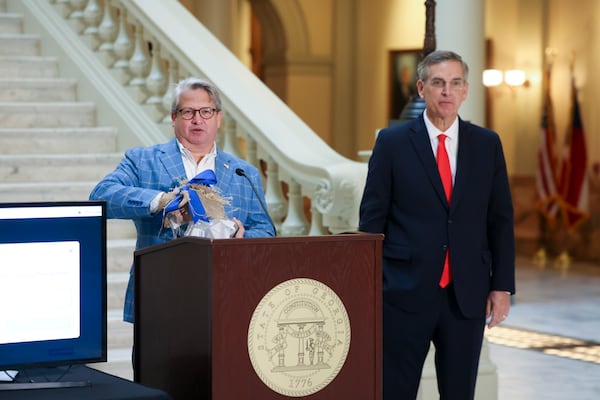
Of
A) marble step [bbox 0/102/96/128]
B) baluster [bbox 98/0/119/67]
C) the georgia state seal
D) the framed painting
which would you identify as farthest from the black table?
the framed painting

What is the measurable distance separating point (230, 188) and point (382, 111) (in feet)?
58.8

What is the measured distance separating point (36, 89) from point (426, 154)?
5193 mm

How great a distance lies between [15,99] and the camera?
29.8ft

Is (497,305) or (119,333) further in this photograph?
(119,333)

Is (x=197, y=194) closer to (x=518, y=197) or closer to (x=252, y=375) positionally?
(x=252, y=375)

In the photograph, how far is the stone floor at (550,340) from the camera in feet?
28.0

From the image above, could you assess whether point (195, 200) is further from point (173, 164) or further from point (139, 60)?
point (139, 60)

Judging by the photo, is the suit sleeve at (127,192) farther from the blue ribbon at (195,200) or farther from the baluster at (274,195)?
the baluster at (274,195)

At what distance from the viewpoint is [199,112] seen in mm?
3895

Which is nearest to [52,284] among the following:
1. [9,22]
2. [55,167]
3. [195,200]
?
[195,200]

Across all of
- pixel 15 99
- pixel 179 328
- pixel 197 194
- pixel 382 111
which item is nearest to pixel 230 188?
pixel 197 194

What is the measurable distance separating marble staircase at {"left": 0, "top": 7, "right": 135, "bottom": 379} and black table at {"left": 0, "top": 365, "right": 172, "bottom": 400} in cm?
325

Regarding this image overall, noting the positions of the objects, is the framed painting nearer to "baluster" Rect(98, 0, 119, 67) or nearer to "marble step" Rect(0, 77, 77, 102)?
"baluster" Rect(98, 0, 119, 67)

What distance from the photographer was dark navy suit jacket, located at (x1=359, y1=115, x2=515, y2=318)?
177 inches
